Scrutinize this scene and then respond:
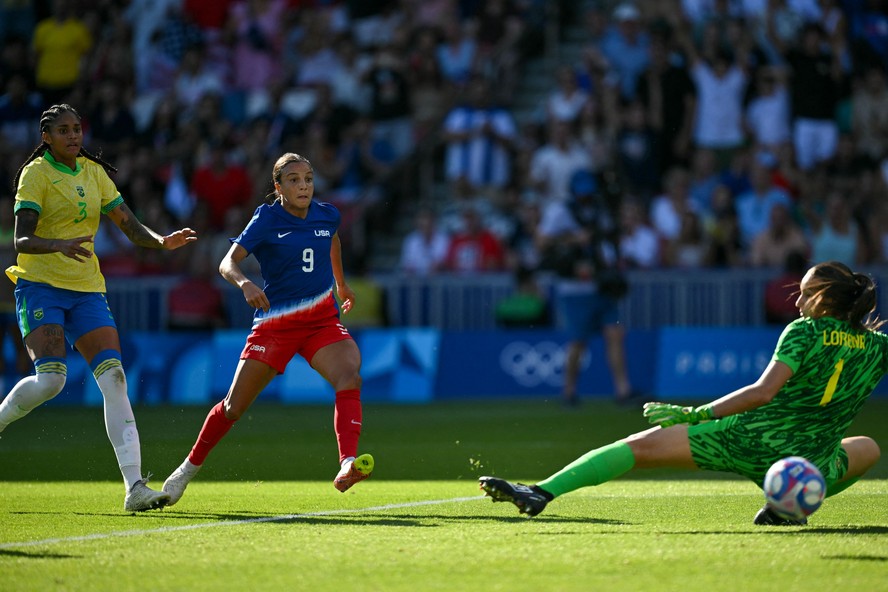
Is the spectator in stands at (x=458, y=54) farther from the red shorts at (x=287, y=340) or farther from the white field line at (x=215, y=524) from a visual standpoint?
the white field line at (x=215, y=524)

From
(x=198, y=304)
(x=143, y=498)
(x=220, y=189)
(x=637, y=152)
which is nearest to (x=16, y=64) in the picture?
(x=220, y=189)

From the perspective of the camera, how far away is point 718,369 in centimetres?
1873

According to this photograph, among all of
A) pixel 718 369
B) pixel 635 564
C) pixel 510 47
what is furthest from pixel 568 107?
pixel 635 564

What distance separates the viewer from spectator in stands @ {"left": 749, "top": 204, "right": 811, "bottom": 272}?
18922 millimetres

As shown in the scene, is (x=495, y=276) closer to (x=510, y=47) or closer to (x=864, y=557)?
(x=510, y=47)

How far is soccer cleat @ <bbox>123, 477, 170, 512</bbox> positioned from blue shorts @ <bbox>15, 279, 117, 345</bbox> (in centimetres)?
103

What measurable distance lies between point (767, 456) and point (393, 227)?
631 inches

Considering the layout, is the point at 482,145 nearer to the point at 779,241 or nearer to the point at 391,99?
the point at 391,99

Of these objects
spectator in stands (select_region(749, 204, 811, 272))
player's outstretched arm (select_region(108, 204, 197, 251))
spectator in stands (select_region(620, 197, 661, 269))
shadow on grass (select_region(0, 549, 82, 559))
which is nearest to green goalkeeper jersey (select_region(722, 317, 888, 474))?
shadow on grass (select_region(0, 549, 82, 559))

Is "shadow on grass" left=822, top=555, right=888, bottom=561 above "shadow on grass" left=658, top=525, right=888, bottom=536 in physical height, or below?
above

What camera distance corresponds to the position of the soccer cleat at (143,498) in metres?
8.66

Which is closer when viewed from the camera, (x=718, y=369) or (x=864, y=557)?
(x=864, y=557)

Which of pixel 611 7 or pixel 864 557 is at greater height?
pixel 611 7

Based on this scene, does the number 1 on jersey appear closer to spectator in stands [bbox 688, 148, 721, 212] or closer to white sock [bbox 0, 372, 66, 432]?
white sock [bbox 0, 372, 66, 432]
